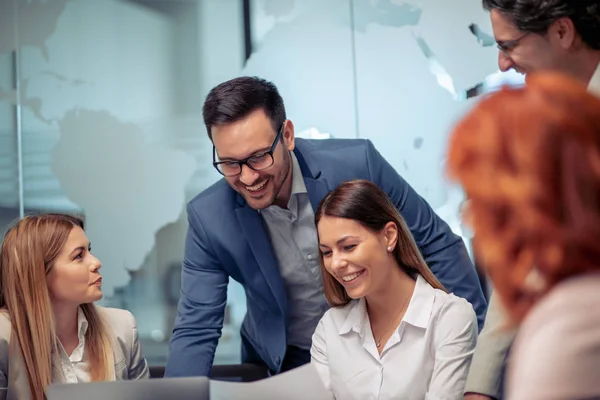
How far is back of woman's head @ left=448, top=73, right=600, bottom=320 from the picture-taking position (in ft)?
3.10

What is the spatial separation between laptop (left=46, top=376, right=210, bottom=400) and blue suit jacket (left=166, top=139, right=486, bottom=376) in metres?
0.67

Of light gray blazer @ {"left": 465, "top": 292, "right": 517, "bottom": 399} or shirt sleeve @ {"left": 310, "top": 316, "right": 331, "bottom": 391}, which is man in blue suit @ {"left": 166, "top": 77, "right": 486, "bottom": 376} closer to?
shirt sleeve @ {"left": 310, "top": 316, "right": 331, "bottom": 391}

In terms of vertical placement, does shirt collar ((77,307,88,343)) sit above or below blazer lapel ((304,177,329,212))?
below

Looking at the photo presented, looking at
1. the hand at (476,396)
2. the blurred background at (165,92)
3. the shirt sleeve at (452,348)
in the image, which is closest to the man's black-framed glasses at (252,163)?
the shirt sleeve at (452,348)

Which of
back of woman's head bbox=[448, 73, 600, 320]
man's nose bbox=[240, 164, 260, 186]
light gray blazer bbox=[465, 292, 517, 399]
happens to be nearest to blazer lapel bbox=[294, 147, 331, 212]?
man's nose bbox=[240, 164, 260, 186]

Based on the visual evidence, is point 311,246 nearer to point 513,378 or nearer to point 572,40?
point 572,40

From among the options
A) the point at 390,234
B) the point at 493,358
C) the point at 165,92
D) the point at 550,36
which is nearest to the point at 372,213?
the point at 390,234

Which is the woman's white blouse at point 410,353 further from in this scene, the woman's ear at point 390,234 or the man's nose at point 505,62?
the man's nose at point 505,62

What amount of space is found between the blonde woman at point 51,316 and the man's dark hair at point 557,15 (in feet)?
4.64

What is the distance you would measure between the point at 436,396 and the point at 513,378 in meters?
1.17

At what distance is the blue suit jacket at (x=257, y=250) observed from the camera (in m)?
2.50

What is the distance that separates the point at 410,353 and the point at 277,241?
539 mm

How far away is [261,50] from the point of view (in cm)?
411

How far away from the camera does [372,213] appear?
2.34 metres
